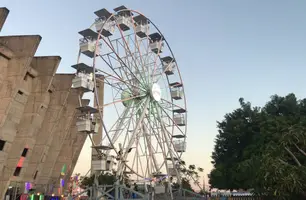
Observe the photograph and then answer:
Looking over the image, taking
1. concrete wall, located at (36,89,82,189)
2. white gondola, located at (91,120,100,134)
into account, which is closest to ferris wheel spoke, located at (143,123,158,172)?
white gondola, located at (91,120,100,134)

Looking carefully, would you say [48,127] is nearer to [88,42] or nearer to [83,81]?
[88,42]

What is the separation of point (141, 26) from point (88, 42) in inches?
296

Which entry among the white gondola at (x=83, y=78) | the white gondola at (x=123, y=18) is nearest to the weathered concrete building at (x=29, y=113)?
the white gondola at (x=83, y=78)

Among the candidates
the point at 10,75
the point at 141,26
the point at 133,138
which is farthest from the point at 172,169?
the point at 10,75

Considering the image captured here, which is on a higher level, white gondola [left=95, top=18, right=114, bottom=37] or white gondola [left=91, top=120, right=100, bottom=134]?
white gondola [left=95, top=18, right=114, bottom=37]

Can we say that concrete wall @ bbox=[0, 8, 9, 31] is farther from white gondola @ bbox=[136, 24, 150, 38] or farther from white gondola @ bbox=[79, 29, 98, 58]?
white gondola @ bbox=[136, 24, 150, 38]

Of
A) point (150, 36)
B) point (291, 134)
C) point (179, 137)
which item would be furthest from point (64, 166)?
point (291, 134)

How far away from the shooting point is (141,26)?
3366 cm

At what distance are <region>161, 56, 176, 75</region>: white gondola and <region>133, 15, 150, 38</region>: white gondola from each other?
4123mm

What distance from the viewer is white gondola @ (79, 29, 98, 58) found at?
2784 centimetres

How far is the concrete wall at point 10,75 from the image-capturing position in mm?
30609

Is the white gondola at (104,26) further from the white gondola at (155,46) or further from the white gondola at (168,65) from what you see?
the white gondola at (168,65)

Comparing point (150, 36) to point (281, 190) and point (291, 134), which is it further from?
point (281, 190)

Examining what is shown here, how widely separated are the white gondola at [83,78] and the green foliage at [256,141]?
1410 centimetres
